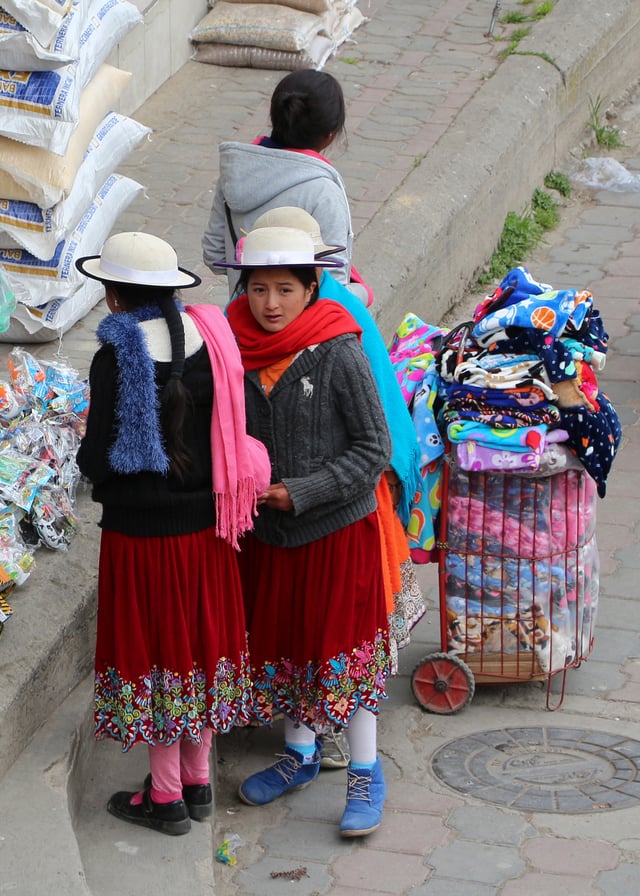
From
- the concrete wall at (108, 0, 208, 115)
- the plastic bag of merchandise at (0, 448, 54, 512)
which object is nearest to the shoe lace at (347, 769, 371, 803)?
the plastic bag of merchandise at (0, 448, 54, 512)

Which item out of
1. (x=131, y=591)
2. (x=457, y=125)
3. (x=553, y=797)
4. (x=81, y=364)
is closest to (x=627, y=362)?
Result: (x=457, y=125)

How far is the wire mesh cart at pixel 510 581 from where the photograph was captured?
4.32m

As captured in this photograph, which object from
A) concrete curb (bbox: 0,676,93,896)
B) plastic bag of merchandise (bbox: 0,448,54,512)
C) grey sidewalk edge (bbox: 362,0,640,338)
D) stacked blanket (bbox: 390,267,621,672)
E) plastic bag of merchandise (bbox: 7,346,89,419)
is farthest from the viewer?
grey sidewalk edge (bbox: 362,0,640,338)

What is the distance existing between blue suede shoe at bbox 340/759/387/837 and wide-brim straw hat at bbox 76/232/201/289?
4.68 feet

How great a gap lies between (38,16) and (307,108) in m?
1.58

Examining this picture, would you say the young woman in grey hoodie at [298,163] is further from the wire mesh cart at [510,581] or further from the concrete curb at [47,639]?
the concrete curb at [47,639]

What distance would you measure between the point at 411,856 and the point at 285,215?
5.56ft

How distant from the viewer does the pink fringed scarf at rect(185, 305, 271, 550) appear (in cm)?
342

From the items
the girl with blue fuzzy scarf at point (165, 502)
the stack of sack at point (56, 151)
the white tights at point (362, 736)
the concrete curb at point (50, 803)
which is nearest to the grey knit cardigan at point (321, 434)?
the girl with blue fuzzy scarf at point (165, 502)

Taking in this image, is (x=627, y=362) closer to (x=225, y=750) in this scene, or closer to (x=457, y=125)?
(x=457, y=125)

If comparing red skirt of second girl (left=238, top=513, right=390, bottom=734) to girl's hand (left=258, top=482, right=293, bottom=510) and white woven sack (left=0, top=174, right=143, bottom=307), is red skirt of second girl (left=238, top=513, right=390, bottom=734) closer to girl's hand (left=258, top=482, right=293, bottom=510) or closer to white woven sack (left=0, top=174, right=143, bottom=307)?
girl's hand (left=258, top=482, right=293, bottom=510)

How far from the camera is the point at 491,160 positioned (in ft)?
26.4

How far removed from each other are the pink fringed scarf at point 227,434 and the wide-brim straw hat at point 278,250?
17cm

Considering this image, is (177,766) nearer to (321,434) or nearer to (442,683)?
(321,434)
